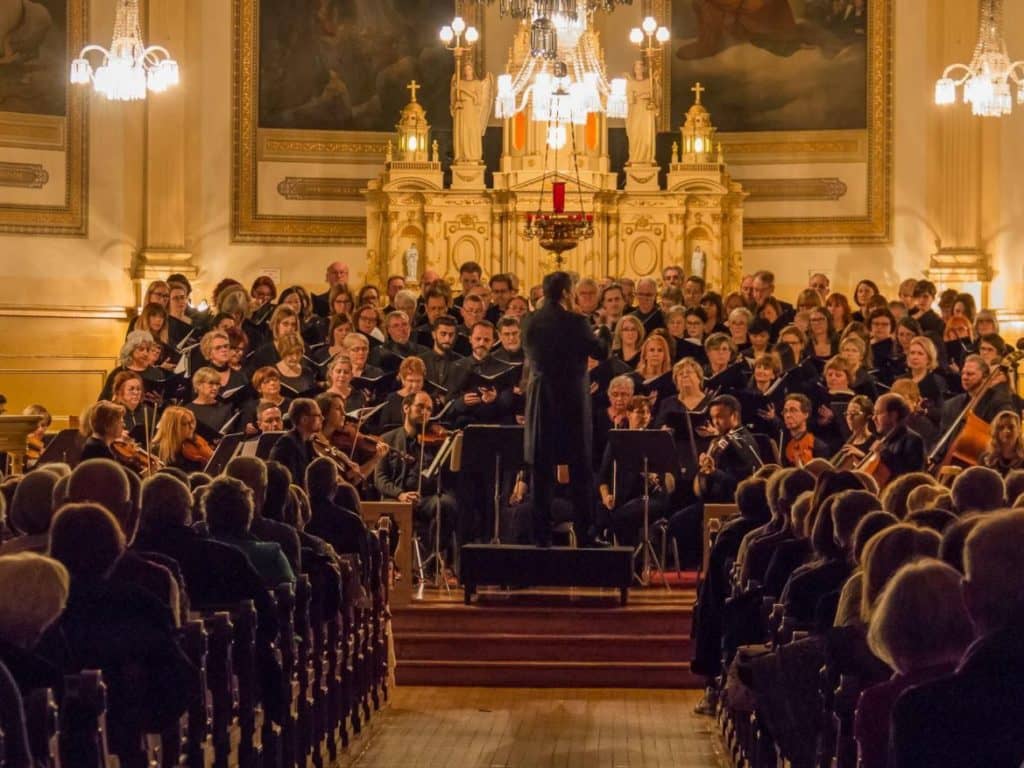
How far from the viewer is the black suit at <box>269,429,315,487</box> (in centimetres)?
985

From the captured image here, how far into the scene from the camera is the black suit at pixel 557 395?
9.98 m

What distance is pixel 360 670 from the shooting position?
8.48 metres

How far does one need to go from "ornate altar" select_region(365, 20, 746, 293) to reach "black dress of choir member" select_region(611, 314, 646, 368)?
433 centimetres

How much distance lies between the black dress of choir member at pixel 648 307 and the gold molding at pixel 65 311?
227 inches

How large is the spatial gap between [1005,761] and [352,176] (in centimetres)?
1539

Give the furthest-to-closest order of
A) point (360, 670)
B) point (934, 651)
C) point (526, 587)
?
point (526, 587), point (360, 670), point (934, 651)

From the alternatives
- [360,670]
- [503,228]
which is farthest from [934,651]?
[503,228]

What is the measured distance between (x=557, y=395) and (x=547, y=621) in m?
1.20

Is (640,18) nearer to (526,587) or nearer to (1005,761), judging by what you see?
(526,587)

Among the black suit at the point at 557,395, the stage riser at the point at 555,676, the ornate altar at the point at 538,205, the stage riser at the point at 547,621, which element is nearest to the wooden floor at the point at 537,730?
the stage riser at the point at 555,676

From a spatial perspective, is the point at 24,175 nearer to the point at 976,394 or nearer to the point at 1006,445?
the point at 976,394

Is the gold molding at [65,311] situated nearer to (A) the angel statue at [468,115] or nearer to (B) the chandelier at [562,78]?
(A) the angel statue at [468,115]

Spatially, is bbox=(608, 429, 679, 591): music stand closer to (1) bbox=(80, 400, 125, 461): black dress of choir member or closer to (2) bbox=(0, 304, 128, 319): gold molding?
(1) bbox=(80, 400, 125, 461): black dress of choir member

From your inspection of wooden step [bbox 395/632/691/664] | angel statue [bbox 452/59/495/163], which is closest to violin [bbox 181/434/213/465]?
wooden step [bbox 395/632/691/664]
